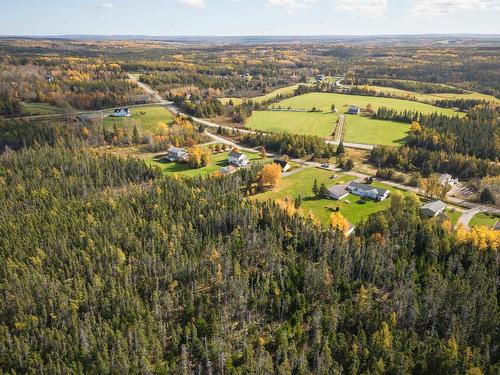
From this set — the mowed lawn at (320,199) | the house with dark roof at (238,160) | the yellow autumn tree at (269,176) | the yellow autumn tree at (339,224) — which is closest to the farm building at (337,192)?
the mowed lawn at (320,199)

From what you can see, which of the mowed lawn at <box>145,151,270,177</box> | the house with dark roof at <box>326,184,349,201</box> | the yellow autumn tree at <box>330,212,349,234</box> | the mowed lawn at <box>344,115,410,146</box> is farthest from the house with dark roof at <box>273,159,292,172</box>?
the yellow autumn tree at <box>330,212,349,234</box>

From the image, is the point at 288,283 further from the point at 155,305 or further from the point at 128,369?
the point at 128,369

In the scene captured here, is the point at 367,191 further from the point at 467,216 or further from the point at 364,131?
the point at 364,131

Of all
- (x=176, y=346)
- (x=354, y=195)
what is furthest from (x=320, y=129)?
(x=176, y=346)

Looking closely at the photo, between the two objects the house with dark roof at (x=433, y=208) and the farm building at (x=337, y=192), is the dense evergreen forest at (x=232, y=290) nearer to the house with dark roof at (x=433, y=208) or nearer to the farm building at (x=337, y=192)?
the house with dark roof at (x=433, y=208)

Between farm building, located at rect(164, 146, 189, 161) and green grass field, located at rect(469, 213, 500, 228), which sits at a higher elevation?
farm building, located at rect(164, 146, 189, 161)

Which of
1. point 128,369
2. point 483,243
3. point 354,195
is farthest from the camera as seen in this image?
point 354,195

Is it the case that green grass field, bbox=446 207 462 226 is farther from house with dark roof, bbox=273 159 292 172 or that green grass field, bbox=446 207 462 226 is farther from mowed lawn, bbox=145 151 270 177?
mowed lawn, bbox=145 151 270 177
